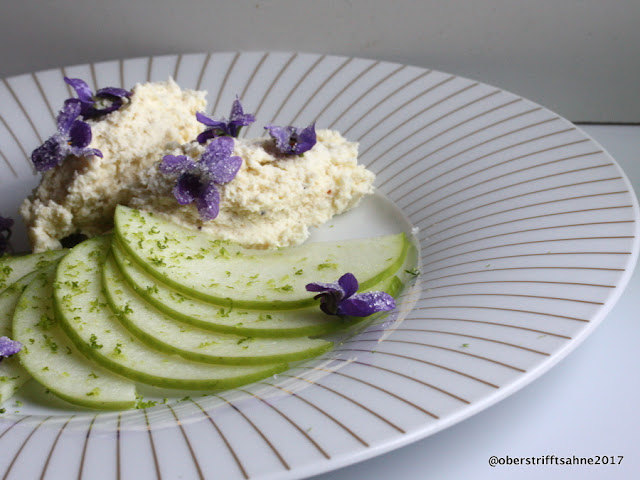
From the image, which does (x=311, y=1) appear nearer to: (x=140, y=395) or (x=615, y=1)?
(x=615, y=1)

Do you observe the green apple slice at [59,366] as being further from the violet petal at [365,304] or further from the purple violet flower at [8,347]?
the violet petal at [365,304]

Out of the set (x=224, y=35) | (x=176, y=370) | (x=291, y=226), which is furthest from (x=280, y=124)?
(x=176, y=370)

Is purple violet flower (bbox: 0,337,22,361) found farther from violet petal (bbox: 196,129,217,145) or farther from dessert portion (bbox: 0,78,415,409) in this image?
violet petal (bbox: 196,129,217,145)

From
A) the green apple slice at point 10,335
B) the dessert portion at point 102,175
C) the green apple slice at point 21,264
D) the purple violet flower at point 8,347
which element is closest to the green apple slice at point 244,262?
the dessert portion at point 102,175

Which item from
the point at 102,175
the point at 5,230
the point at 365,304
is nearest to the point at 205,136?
the point at 102,175

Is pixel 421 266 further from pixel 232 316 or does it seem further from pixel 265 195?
pixel 232 316

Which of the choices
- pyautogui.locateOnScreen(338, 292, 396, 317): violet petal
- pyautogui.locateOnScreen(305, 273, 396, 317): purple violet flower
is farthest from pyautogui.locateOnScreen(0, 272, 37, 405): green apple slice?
pyautogui.locateOnScreen(338, 292, 396, 317): violet petal

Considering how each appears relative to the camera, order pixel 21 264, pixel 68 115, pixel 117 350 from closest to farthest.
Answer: pixel 117 350 < pixel 21 264 < pixel 68 115
